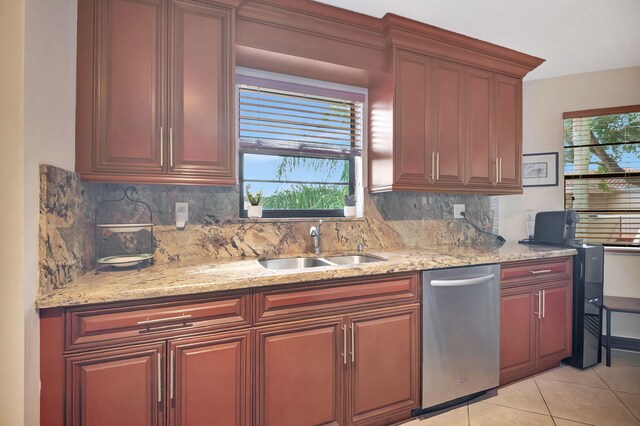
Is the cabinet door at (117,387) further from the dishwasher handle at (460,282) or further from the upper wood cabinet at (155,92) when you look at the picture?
the dishwasher handle at (460,282)

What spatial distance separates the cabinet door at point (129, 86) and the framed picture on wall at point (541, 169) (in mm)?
3400

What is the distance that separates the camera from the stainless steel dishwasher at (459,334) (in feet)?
6.26

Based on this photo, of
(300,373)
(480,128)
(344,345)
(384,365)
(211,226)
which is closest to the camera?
(300,373)

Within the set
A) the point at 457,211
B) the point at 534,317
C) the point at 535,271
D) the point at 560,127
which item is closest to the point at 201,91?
the point at 457,211

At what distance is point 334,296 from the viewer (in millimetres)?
1649

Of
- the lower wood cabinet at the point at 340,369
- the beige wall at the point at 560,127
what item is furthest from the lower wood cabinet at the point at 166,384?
the beige wall at the point at 560,127

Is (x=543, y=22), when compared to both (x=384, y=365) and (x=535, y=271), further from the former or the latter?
(x=384, y=365)

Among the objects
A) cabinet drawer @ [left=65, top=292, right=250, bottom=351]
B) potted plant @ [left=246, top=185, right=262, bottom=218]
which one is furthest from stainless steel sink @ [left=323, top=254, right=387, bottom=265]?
cabinet drawer @ [left=65, top=292, right=250, bottom=351]

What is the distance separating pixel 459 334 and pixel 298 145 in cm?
172

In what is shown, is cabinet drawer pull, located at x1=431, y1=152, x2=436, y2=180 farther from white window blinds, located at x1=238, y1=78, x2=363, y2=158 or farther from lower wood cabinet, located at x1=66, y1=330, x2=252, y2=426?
lower wood cabinet, located at x1=66, y1=330, x2=252, y2=426

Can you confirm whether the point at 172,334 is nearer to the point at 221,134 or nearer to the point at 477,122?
the point at 221,134

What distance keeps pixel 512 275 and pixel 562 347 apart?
888mm

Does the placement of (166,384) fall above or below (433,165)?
below

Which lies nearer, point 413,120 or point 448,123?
point 413,120
